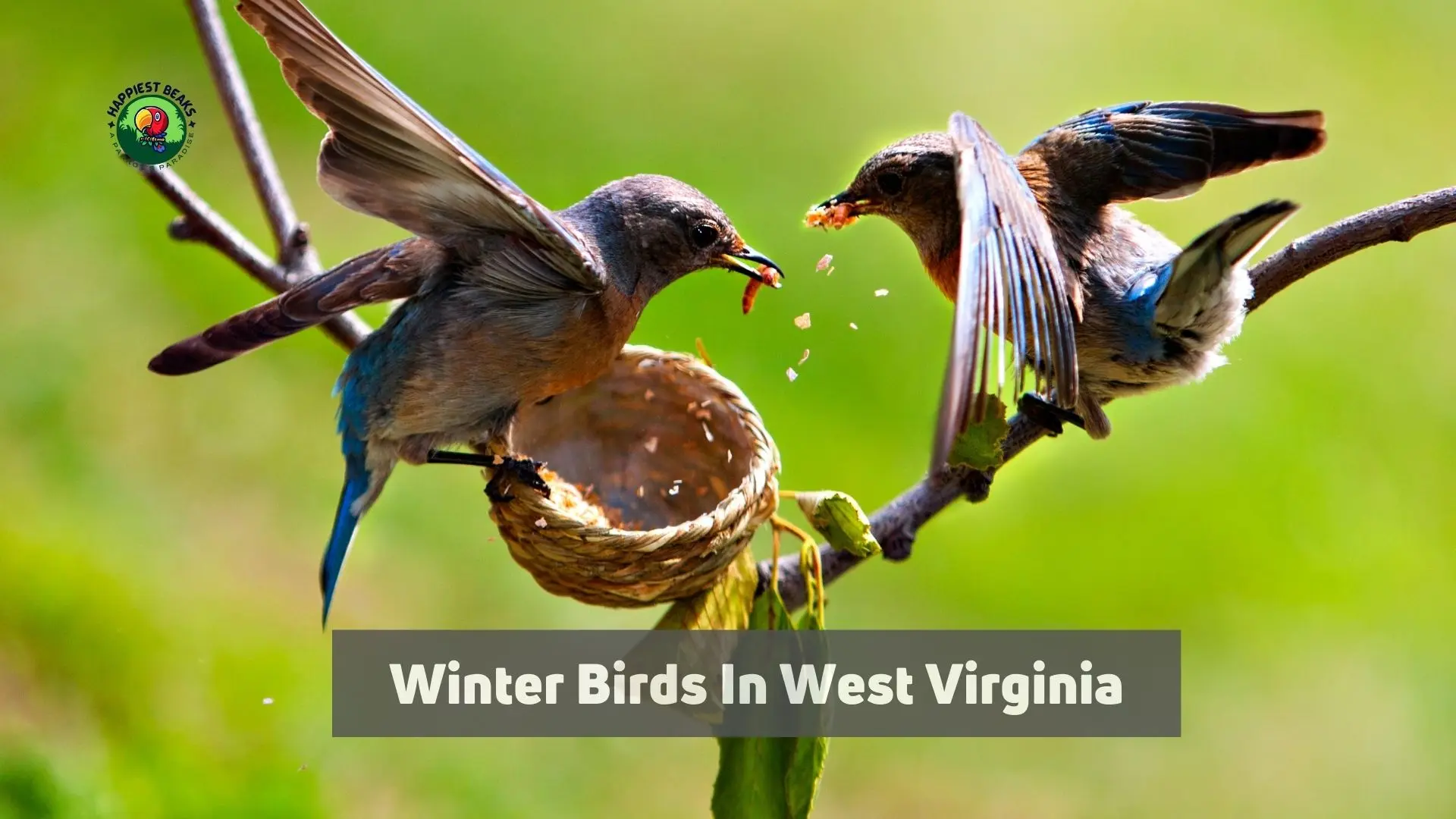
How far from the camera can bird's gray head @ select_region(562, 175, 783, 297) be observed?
2738 millimetres

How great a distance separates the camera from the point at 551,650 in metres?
3.67

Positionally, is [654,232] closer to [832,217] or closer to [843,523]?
[832,217]

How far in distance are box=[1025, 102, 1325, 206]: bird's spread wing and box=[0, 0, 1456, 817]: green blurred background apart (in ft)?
6.38

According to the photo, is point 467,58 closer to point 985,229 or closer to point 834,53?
point 834,53

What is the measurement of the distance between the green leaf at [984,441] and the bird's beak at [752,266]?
75 centimetres

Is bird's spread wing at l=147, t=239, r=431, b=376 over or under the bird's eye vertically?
under

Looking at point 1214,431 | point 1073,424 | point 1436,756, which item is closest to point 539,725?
point 1073,424

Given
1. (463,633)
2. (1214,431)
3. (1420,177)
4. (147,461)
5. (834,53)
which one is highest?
(834,53)

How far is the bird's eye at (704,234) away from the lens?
2758mm

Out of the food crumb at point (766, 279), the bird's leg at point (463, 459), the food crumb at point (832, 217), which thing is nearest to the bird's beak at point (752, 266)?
the food crumb at point (766, 279)

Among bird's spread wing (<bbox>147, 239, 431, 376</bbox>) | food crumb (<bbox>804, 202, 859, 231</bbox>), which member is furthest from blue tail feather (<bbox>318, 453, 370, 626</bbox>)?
food crumb (<bbox>804, 202, 859, 231</bbox>)

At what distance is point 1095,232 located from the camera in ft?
8.26

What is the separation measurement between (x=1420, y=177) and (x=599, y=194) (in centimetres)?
380

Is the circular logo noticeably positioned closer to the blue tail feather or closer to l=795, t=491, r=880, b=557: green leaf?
the blue tail feather
